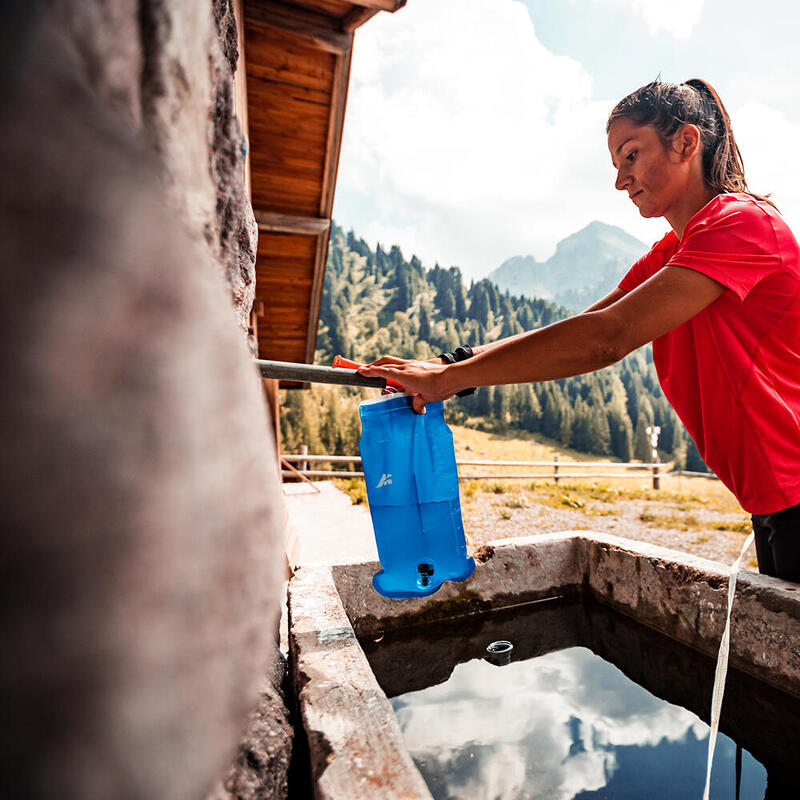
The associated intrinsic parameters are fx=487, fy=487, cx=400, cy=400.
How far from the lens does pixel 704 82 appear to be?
1.93 meters

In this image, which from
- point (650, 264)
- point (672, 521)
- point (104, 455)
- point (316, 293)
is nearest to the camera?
point (104, 455)

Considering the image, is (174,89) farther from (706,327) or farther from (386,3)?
(386,3)

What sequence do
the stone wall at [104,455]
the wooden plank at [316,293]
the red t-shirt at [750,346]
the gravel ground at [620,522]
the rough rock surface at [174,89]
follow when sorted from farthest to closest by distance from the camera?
the gravel ground at [620,522] < the wooden plank at [316,293] < the red t-shirt at [750,346] < the rough rock surface at [174,89] < the stone wall at [104,455]

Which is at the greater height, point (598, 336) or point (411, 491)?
point (598, 336)

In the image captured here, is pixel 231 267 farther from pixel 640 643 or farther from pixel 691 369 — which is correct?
pixel 640 643

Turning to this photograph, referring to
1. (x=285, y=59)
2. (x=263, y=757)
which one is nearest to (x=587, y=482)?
(x=285, y=59)

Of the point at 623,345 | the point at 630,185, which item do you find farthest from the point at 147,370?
the point at 630,185

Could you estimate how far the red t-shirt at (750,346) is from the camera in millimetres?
1422

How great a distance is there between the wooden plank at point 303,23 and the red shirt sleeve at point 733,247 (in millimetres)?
3371

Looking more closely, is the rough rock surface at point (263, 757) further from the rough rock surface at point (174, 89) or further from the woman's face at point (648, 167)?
the woman's face at point (648, 167)

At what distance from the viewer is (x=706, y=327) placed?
1648 millimetres

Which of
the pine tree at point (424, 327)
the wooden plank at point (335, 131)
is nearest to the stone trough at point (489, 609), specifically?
the wooden plank at point (335, 131)

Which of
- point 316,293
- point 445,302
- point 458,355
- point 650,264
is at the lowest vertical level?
point 458,355

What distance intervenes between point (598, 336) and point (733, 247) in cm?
47
